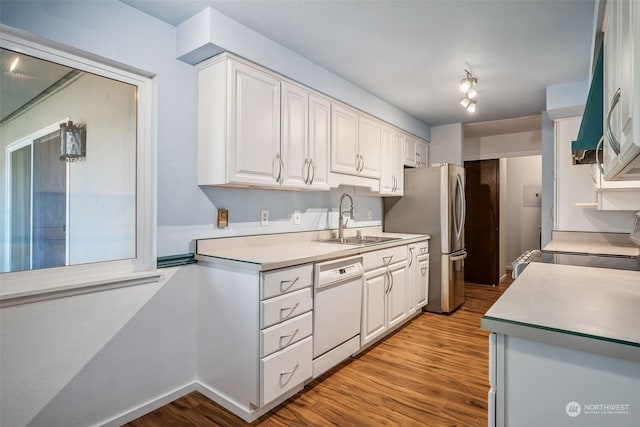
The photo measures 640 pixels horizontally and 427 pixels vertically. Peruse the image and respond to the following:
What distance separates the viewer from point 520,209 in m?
6.21

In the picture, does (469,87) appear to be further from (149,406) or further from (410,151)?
(149,406)

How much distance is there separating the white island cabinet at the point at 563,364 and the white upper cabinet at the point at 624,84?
0.44 meters

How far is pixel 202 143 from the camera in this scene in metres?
2.18

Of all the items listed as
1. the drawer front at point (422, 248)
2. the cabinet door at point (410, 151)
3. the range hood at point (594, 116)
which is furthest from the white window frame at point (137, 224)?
the cabinet door at point (410, 151)

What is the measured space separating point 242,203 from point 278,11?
1.26m

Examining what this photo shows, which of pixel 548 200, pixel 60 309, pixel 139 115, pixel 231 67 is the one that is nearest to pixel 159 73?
pixel 139 115

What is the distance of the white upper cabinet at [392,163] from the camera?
3.60 metres

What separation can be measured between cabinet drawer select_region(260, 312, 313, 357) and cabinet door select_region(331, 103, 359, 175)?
51.9 inches

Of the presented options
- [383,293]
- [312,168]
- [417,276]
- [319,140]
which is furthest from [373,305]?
[319,140]

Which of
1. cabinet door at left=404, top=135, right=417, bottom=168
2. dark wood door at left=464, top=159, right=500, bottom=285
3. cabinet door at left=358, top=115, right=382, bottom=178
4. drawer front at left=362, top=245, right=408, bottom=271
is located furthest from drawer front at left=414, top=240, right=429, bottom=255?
dark wood door at left=464, top=159, right=500, bottom=285

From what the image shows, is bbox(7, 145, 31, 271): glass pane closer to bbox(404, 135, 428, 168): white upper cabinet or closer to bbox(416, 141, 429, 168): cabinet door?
bbox(404, 135, 428, 168): white upper cabinet

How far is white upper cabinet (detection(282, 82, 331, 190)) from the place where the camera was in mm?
2432

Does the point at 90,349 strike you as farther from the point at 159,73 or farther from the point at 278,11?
the point at 278,11

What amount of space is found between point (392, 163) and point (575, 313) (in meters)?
2.86
